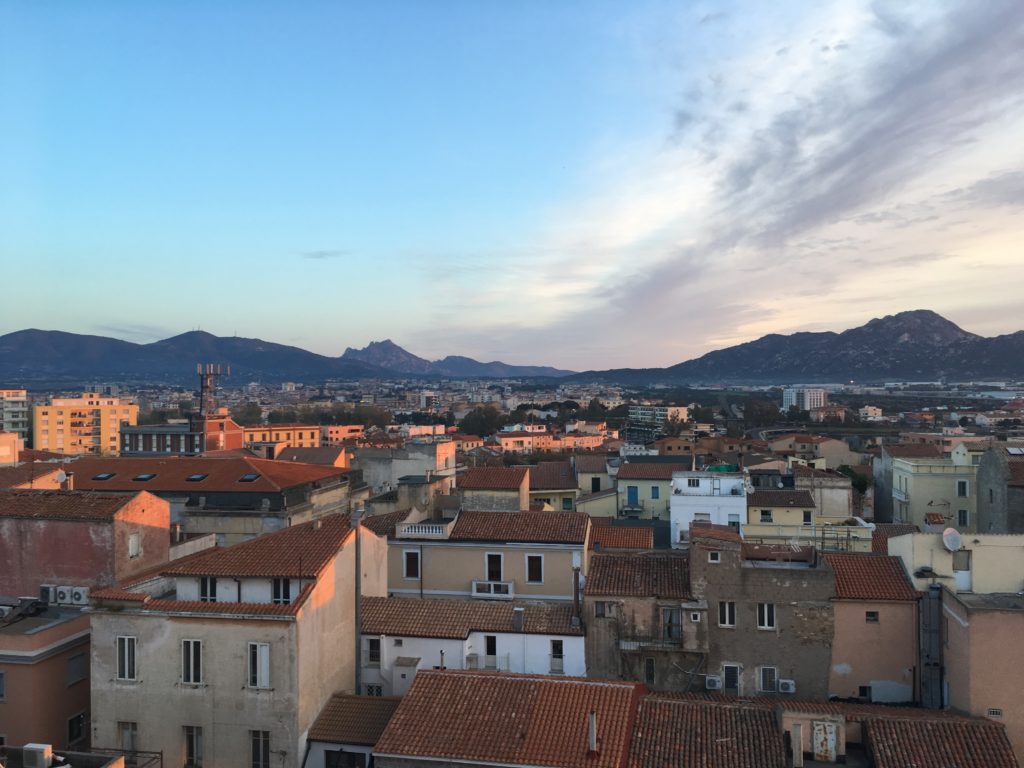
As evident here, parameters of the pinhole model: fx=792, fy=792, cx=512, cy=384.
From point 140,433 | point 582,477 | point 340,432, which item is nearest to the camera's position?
point 582,477

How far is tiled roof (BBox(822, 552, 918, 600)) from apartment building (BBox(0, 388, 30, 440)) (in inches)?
5165

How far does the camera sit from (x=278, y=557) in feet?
62.0

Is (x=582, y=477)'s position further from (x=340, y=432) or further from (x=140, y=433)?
(x=340, y=432)

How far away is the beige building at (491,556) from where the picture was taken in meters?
24.0

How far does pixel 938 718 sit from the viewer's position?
53.1 feet

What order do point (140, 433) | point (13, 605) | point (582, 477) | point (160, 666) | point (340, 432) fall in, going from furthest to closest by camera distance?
point (340, 432)
point (140, 433)
point (582, 477)
point (13, 605)
point (160, 666)

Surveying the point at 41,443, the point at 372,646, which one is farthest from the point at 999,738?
the point at 41,443

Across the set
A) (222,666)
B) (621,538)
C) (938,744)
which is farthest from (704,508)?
(222,666)

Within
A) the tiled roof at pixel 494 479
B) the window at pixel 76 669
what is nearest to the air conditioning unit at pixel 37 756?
the window at pixel 76 669

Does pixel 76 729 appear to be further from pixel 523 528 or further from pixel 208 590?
pixel 523 528

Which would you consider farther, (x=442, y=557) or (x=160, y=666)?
(x=442, y=557)

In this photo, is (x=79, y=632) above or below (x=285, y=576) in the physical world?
below

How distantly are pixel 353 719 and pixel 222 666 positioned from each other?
10.1 ft

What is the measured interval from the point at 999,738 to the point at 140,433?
6495 centimetres
